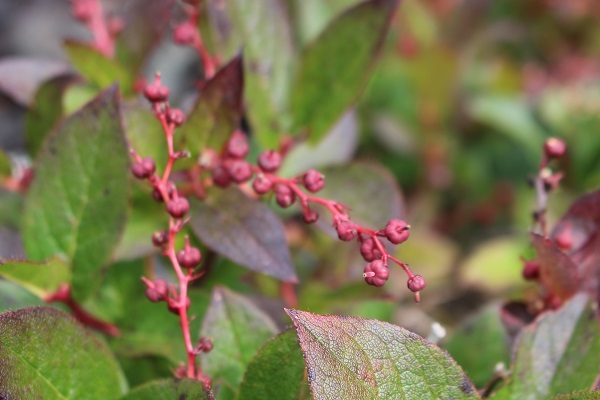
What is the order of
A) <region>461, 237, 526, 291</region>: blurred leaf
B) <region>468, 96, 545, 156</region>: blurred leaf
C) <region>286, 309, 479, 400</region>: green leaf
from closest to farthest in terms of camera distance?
<region>286, 309, 479, 400</region>: green leaf → <region>461, 237, 526, 291</region>: blurred leaf → <region>468, 96, 545, 156</region>: blurred leaf

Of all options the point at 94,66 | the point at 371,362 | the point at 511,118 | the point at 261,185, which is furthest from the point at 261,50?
the point at 511,118

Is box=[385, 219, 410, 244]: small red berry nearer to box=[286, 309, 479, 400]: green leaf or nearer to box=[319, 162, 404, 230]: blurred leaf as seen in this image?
box=[286, 309, 479, 400]: green leaf

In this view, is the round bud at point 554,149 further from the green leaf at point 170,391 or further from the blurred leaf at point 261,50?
the green leaf at point 170,391

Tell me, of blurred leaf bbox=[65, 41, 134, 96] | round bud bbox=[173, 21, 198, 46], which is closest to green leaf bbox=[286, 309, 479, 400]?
round bud bbox=[173, 21, 198, 46]

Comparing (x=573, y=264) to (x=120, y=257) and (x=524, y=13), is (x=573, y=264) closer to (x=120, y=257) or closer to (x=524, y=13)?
(x=120, y=257)

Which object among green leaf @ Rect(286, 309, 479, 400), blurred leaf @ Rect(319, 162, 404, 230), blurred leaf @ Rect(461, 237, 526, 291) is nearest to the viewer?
green leaf @ Rect(286, 309, 479, 400)

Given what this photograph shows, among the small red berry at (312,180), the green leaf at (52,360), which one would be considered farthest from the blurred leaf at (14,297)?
the small red berry at (312,180)
